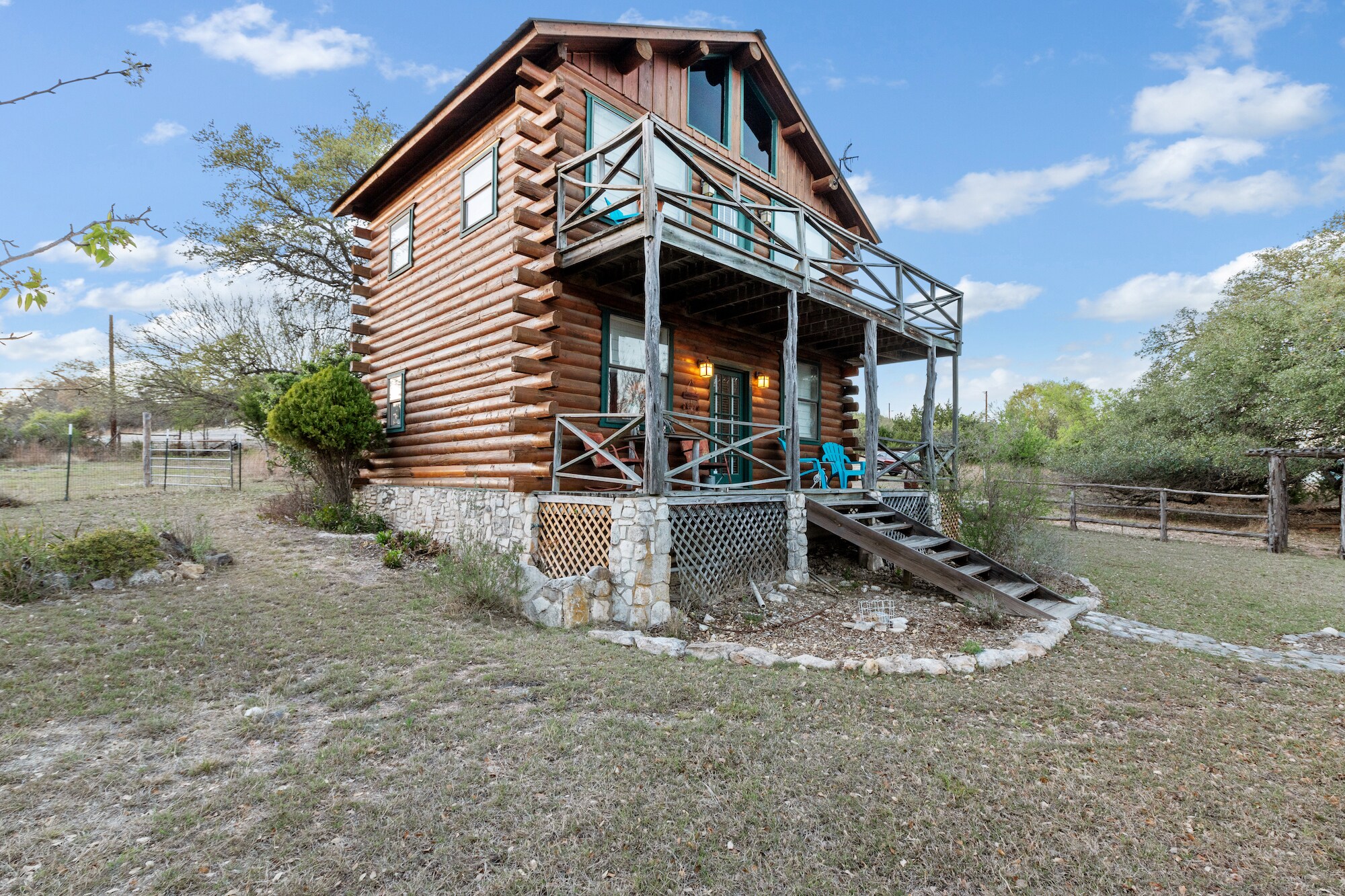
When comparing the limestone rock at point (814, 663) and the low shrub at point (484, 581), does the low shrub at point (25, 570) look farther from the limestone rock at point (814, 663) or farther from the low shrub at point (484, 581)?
the limestone rock at point (814, 663)

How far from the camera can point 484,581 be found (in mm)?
6035

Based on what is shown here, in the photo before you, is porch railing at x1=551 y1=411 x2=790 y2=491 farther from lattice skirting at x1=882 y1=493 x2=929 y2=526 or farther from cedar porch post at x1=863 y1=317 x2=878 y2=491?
lattice skirting at x1=882 y1=493 x2=929 y2=526

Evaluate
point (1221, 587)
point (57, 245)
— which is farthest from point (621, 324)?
point (1221, 587)

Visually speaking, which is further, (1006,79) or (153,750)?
(1006,79)

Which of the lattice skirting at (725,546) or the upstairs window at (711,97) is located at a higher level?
the upstairs window at (711,97)

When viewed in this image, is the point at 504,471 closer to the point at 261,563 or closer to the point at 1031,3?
the point at 261,563

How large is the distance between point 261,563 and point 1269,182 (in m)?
31.6

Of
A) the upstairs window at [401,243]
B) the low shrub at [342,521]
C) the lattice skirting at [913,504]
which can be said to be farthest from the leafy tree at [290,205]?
the lattice skirting at [913,504]

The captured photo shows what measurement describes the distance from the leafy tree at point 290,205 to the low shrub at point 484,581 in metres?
15.8

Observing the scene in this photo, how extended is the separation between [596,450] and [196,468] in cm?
1580

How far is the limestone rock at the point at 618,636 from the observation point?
17.4 feet

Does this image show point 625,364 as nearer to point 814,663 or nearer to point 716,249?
point 716,249

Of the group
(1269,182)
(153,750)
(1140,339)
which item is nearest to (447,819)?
(153,750)

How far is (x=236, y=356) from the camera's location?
18.5 m
